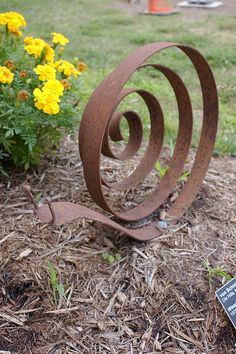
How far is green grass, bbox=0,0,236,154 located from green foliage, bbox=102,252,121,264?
1563 millimetres

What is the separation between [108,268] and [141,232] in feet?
0.86

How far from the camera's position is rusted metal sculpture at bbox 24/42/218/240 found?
2.03 metres

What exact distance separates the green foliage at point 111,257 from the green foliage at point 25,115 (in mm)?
656

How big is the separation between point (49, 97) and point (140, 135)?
2.17ft

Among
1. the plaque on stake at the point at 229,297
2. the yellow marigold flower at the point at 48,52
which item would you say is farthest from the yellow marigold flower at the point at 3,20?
the plaque on stake at the point at 229,297

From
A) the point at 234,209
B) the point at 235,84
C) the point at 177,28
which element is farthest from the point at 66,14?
the point at 234,209

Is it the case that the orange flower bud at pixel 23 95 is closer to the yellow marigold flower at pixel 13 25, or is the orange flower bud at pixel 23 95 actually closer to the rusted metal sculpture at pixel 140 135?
the rusted metal sculpture at pixel 140 135

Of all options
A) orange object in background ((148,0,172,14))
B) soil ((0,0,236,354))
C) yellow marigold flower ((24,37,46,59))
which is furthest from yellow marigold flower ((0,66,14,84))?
orange object in background ((148,0,172,14))

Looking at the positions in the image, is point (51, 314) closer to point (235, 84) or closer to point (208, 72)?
point (208, 72)

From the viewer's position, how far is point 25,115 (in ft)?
8.16

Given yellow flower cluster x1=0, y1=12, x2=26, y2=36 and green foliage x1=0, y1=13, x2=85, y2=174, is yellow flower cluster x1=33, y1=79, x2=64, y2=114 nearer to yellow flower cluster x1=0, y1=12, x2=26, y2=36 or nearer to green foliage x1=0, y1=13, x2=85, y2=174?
green foliage x1=0, y1=13, x2=85, y2=174

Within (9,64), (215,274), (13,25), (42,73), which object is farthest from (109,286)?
(13,25)

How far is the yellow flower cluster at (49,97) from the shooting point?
7.57ft

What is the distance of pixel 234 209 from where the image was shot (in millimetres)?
2770
